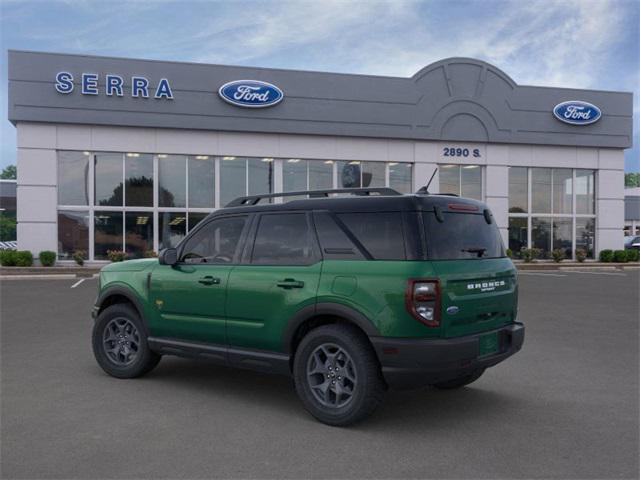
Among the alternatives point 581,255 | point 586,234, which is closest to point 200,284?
point 581,255

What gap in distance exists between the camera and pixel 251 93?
993 inches

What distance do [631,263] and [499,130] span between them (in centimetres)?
937

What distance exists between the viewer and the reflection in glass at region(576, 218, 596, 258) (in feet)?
98.2

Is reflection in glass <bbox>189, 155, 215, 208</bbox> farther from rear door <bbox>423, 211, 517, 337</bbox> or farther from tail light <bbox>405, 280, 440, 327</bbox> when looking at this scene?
tail light <bbox>405, 280, 440, 327</bbox>

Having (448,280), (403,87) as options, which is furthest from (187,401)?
(403,87)

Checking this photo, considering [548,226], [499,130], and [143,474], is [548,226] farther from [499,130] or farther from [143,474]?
[143,474]

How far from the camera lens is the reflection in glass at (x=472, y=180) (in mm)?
28281

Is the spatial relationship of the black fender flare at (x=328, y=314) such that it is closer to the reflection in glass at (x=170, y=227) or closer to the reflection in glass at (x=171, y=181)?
the reflection in glass at (x=170, y=227)

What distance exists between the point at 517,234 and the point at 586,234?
171 inches

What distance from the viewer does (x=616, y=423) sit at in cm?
492

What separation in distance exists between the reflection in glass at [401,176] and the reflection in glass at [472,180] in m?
2.75

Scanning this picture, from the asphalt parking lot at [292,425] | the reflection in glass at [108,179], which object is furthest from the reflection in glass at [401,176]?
the asphalt parking lot at [292,425]

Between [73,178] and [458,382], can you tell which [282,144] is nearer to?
[73,178]

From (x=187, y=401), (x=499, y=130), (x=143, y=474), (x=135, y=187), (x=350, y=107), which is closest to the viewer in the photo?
(x=143, y=474)
